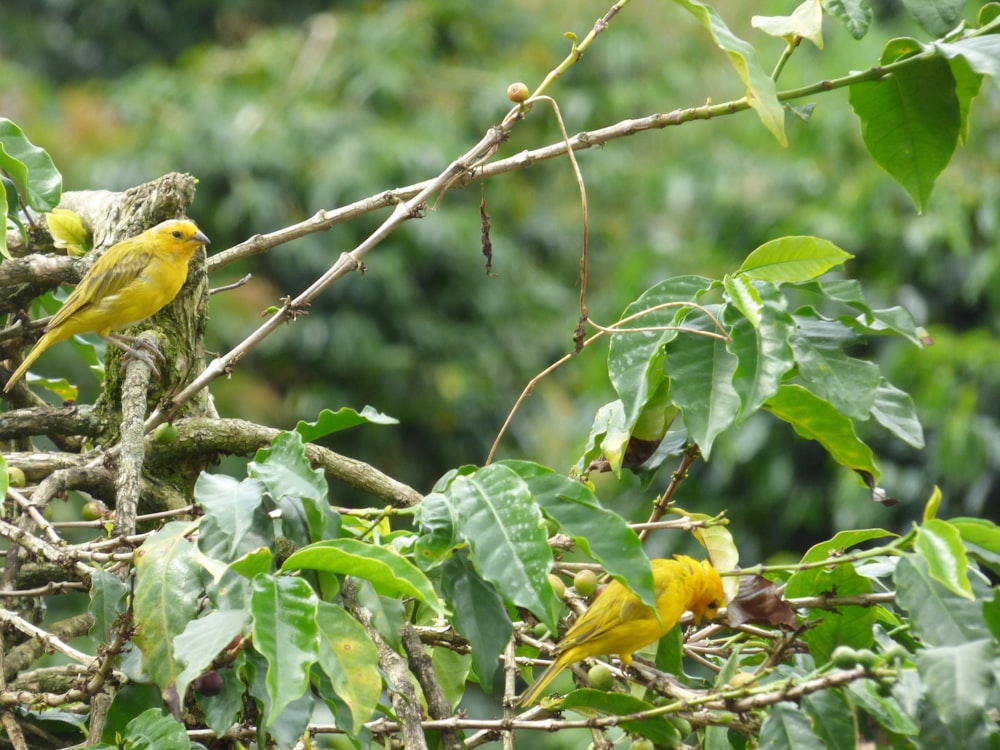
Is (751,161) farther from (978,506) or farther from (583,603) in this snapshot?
(583,603)

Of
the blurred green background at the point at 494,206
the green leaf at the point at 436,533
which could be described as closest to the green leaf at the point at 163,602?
the green leaf at the point at 436,533

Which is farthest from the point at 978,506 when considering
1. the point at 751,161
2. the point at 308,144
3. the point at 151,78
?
the point at 151,78

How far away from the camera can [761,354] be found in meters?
1.38

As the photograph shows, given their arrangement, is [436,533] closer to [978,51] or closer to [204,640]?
[204,640]

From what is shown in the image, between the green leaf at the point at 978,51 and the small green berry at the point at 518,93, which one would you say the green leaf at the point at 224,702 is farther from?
the green leaf at the point at 978,51

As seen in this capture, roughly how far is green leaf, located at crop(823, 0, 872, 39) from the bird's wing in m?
1.36

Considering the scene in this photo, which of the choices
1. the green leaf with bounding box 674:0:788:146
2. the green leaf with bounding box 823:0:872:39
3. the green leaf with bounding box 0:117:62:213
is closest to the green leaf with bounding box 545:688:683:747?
the green leaf with bounding box 674:0:788:146

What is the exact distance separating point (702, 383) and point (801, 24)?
56 cm

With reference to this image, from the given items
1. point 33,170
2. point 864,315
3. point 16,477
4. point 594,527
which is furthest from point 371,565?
point 33,170

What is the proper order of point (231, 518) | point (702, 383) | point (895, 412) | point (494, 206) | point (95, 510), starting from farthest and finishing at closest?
point (494, 206) < point (95, 510) < point (895, 412) < point (702, 383) < point (231, 518)

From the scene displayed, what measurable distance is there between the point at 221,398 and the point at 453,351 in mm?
1999

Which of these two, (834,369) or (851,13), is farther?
(851,13)

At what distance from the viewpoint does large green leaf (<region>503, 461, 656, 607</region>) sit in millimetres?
1272

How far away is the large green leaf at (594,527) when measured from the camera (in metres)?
1.27
